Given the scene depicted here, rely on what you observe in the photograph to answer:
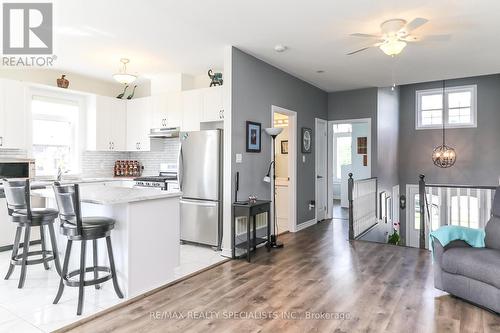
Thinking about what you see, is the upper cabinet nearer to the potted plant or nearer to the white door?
the white door

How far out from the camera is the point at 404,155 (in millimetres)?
8508

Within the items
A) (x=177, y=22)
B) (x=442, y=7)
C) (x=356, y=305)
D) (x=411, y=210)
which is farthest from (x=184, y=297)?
(x=411, y=210)

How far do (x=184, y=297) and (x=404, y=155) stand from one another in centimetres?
737

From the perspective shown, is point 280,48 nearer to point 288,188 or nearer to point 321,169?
point 288,188

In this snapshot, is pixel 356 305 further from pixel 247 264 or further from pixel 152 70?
pixel 152 70

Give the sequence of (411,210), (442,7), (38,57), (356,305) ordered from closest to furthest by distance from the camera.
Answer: (356,305) < (442,7) < (38,57) < (411,210)

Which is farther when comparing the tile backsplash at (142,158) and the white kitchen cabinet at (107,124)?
the tile backsplash at (142,158)

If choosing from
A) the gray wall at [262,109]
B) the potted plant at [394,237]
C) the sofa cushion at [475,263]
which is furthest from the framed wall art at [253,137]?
the potted plant at [394,237]

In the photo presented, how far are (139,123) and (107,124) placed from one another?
Result: 1.87 ft

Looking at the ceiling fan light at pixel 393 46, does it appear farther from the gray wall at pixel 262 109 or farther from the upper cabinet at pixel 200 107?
the upper cabinet at pixel 200 107

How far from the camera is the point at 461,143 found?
7.77 meters

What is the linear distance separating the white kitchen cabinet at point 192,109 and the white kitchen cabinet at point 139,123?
35.7 inches

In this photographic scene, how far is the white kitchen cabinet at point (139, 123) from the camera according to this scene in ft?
19.6

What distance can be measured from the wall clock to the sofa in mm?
3235
